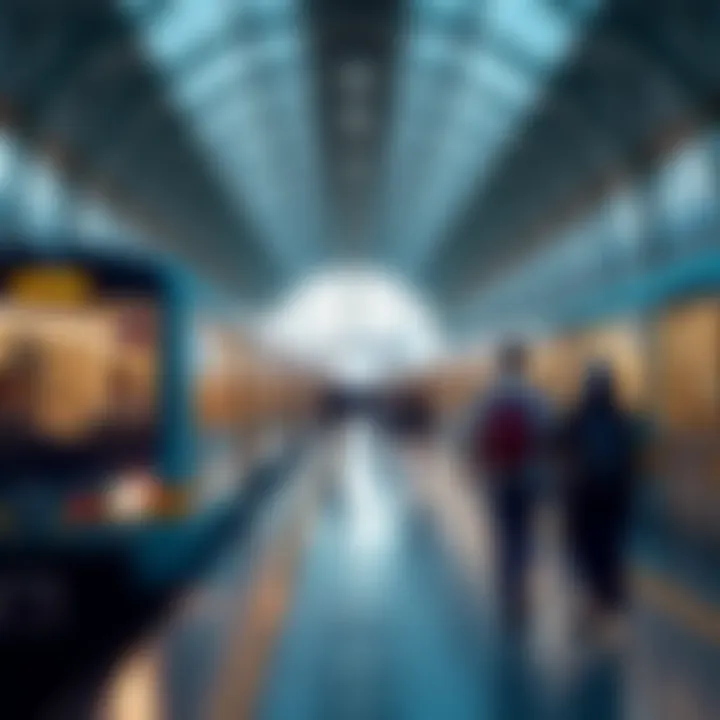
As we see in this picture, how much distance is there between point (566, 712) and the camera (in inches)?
361

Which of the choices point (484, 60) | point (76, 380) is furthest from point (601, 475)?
point (484, 60)

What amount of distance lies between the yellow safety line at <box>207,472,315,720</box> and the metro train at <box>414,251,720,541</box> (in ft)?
9.03

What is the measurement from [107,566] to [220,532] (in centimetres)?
934

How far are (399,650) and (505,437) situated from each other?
170cm

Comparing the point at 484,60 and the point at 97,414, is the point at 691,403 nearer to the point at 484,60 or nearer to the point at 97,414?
the point at 97,414

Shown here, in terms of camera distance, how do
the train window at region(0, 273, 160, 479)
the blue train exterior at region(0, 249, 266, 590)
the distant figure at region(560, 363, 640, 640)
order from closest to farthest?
the distant figure at region(560, 363, 640, 640) < the blue train exterior at region(0, 249, 266, 590) < the train window at region(0, 273, 160, 479)

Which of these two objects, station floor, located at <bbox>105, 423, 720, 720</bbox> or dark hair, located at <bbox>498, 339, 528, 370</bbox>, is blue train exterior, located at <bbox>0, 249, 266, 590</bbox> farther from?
dark hair, located at <bbox>498, 339, 528, 370</bbox>

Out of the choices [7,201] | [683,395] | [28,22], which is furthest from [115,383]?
[7,201]

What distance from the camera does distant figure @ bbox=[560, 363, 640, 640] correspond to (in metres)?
12.2

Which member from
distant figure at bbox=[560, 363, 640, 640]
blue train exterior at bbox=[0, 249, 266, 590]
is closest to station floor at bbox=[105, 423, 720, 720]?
distant figure at bbox=[560, 363, 640, 640]

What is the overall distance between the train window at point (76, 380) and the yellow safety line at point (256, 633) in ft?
4.89

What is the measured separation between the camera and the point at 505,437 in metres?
12.7

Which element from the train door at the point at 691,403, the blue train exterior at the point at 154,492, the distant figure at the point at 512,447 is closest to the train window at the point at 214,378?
the blue train exterior at the point at 154,492

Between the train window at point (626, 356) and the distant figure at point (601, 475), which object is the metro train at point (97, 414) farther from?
the train window at point (626, 356)
